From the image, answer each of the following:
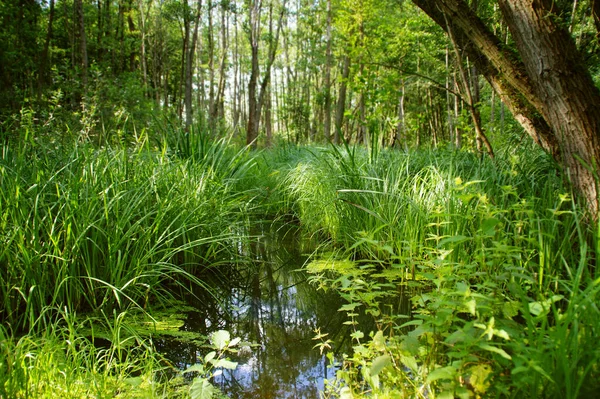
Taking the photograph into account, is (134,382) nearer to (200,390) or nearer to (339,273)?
(200,390)

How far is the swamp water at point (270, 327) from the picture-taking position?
1547 millimetres

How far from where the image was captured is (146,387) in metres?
1.31

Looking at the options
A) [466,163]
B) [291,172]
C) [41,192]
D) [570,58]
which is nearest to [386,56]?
[291,172]

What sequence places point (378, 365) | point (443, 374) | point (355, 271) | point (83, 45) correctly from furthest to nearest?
point (83, 45), point (355, 271), point (378, 365), point (443, 374)

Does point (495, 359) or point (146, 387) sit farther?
point (146, 387)

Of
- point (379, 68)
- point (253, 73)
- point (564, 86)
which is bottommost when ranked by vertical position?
point (564, 86)

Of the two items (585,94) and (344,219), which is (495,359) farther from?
(344,219)

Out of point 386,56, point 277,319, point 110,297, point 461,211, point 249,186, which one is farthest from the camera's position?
point 386,56

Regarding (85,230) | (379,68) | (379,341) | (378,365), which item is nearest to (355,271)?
(379,341)

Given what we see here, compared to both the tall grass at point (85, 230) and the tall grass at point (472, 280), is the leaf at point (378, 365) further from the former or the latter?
the tall grass at point (85, 230)

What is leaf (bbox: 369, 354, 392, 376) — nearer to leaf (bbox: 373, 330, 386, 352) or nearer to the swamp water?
leaf (bbox: 373, 330, 386, 352)

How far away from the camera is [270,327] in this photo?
205 cm

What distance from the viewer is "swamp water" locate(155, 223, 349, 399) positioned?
1.55 meters

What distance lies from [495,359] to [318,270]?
1771 millimetres
